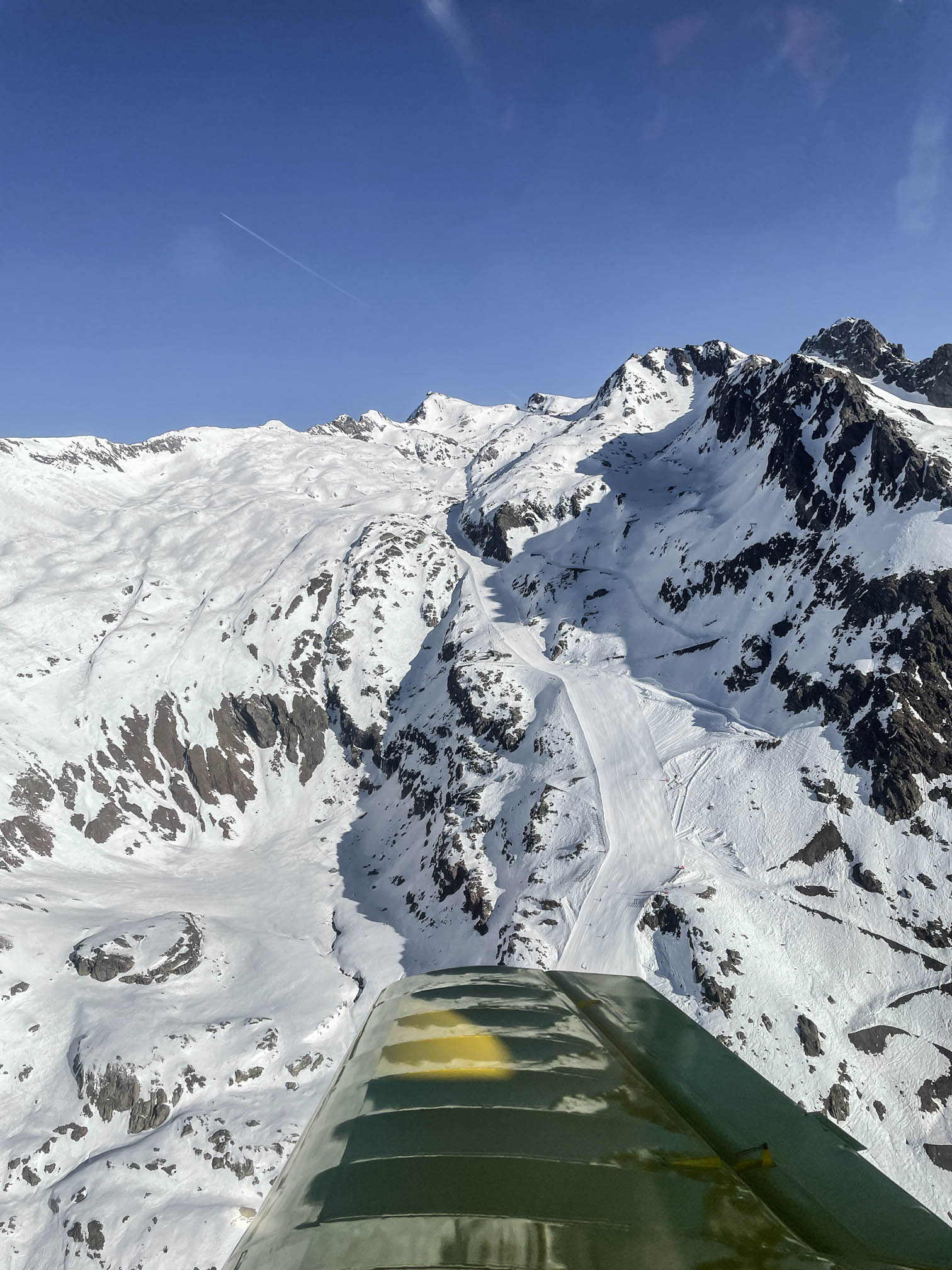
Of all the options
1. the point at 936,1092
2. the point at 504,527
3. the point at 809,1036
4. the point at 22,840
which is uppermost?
the point at 504,527

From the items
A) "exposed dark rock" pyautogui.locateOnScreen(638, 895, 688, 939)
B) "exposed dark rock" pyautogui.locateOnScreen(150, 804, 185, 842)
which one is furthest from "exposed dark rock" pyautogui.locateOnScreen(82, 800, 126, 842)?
"exposed dark rock" pyautogui.locateOnScreen(638, 895, 688, 939)

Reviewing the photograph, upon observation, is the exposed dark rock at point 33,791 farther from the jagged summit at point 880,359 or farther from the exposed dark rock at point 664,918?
the jagged summit at point 880,359

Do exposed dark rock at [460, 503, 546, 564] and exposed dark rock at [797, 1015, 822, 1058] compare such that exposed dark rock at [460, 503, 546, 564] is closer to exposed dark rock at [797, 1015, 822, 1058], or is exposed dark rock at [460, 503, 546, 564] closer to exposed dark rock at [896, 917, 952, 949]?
exposed dark rock at [896, 917, 952, 949]

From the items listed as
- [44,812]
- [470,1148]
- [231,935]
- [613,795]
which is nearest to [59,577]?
[44,812]

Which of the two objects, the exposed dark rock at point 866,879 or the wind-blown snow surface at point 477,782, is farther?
the exposed dark rock at point 866,879

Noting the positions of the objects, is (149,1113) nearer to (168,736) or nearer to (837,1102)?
(837,1102)

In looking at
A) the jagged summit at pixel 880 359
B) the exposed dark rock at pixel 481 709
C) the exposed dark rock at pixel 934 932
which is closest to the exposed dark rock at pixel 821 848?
the exposed dark rock at pixel 934 932

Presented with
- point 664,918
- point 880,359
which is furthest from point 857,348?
point 664,918
